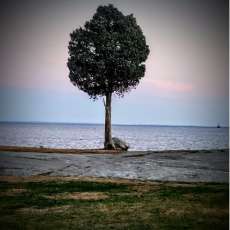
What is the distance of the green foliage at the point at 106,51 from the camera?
1166 inches

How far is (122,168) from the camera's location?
687 inches

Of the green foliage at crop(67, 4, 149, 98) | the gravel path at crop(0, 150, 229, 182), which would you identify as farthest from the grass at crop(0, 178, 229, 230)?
the green foliage at crop(67, 4, 149, 98)

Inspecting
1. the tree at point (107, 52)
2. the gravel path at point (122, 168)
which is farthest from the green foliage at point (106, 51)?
the gravel path at point (122, 168)

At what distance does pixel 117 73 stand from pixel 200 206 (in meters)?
21.7

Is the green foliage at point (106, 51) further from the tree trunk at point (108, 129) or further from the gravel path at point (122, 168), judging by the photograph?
the gravel path at point (122, 168)

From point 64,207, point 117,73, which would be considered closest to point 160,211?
point 64,207

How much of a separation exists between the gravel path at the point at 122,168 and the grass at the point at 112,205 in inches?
80.0

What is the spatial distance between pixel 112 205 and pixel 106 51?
21.3 meters

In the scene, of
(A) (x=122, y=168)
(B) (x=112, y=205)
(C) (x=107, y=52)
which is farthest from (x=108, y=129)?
(B) (x=112, y=205)

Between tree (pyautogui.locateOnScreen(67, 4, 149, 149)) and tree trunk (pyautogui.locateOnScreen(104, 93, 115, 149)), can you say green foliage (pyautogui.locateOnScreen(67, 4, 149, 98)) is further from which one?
tree trunk (pyautogui.locateOnScreen(104, 93, 115, 149))

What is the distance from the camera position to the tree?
97.2ft

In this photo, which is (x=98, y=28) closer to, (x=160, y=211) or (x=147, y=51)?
(x=147, y=51)

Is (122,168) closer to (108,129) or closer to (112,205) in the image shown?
(112,205)

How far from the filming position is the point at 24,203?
9844 mm
